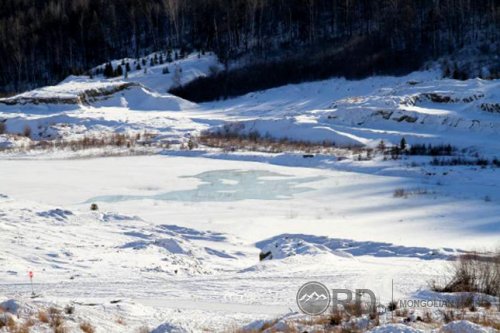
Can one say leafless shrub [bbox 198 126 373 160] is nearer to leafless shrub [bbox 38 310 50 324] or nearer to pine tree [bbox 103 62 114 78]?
pine tree [bbox 103 62 114 78]

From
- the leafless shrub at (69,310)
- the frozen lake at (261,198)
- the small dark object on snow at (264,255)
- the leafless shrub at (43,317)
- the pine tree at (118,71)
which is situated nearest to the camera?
the leafless shrub at (43,317)

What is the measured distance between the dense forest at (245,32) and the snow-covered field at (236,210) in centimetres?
772

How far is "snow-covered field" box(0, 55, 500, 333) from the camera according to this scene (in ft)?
32.3

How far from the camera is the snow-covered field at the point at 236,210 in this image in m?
9.84

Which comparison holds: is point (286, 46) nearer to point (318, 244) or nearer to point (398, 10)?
point (398, 10)

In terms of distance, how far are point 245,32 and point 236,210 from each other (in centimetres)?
4611

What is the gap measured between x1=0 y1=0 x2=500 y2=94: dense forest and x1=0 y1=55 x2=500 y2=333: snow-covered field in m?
7.72

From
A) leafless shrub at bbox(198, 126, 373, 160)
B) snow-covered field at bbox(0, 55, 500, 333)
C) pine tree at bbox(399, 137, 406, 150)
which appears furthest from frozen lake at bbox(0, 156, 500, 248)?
pine tree at bbox(399, 137, 406, 150)

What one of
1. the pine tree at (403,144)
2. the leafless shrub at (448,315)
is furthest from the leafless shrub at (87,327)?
the pine tree at (403,144)

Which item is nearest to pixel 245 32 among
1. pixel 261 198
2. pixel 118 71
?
pixel 118 71

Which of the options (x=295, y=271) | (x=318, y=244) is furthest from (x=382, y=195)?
(x=295, y=271)

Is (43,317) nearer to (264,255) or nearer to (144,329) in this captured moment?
(144,329)

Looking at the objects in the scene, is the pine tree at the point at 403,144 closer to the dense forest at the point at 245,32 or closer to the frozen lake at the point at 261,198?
the frozen lake at the point at 261,198

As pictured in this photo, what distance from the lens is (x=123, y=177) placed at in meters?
26.0
